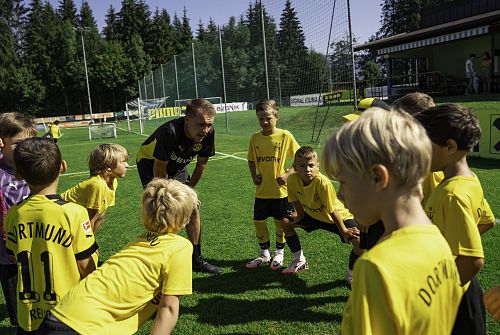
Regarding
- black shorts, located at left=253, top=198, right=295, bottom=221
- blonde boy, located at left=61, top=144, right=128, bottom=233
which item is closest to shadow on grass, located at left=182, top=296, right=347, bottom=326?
black shorts, located at left=253, top=198, right=295, bottom=221

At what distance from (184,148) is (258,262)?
163 cm

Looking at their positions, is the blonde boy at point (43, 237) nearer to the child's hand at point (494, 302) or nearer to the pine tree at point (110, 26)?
the child's hand at point (494, 302)

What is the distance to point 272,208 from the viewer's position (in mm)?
5180

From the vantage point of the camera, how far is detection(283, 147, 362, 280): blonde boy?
14.1ft

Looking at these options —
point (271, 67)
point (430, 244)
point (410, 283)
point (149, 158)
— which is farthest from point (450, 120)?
point (271, 67)

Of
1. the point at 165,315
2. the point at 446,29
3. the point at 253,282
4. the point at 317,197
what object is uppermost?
the point at 446,29

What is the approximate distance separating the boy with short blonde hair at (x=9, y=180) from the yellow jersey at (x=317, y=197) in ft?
8.52

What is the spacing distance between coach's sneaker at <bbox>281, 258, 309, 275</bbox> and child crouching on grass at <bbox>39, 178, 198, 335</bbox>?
243 cm

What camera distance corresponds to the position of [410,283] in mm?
1228

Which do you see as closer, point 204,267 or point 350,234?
point 350,234

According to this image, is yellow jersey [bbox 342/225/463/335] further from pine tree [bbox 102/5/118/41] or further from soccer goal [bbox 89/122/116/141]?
pine tree [bbox 102/5/118/41]

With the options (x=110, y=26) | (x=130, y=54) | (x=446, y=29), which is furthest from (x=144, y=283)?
(x=110, y=26)

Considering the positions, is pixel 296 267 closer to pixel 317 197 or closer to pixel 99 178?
pixel 317 197

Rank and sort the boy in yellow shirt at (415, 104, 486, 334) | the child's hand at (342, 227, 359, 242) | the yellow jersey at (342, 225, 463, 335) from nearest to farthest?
the yellow jersey at (342, 225, 463, 335)
the boy in yellow shirt at (415, 104, 486, 334)
the child's hand at (342, 227, 359, 242)
